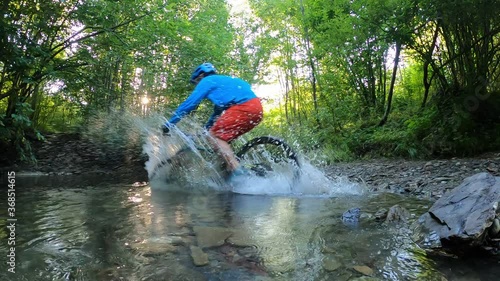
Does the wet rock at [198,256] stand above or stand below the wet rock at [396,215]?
below

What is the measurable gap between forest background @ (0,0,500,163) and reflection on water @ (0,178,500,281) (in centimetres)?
288

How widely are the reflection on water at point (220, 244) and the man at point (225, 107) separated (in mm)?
1113

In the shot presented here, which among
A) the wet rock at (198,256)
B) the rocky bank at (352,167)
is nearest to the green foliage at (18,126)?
the rocky bank at (352,167)

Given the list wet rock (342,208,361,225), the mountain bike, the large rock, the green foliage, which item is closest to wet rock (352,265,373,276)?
the large rock

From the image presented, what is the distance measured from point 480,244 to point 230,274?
1.64 metres

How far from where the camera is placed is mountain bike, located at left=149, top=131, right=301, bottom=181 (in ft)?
17.0

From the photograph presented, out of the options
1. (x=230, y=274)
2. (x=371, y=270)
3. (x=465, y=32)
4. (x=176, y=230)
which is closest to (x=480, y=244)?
(x=371, y=270)

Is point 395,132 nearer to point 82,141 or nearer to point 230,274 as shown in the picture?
point 230,274

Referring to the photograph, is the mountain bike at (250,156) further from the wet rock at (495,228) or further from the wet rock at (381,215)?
the wet rock at (495,228)

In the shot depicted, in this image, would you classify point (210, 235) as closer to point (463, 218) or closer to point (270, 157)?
point (463, 218)

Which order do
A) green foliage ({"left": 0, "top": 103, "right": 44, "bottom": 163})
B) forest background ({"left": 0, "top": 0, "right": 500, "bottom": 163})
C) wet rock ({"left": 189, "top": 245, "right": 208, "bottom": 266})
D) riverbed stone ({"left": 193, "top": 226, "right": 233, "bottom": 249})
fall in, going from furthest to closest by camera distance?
Answer: forest background ({"left": 0, "top": 0, "right": 500, "bottom": 163}) → green foliage ({"left": 0, "top": 103, "right": 44, "bottom": 163}) → riverbed stone ({"left": 193, "top": 226, "right": 233, "bottom": 249}) → wet rock ({"left": 189, "top": 245, "right": 208, "bottom": 266})

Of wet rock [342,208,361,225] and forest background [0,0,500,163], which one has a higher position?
forest background [0,0,500,163]

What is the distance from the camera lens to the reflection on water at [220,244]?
196 cm

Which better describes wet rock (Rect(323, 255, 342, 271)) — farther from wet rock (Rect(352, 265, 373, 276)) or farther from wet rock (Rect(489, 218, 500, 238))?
wet rock (Rect(489, 218, 500, 238))
